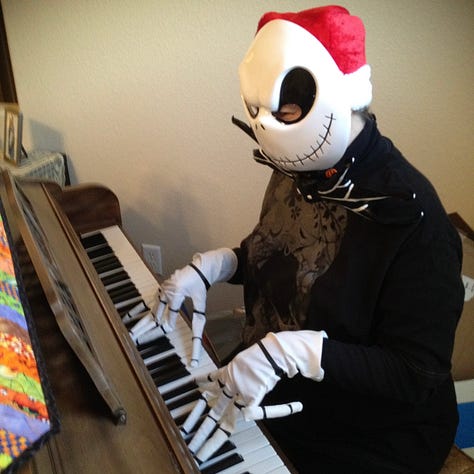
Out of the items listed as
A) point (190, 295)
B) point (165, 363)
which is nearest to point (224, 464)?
point (165, 363)

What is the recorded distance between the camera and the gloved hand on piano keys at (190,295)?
2.86 feet

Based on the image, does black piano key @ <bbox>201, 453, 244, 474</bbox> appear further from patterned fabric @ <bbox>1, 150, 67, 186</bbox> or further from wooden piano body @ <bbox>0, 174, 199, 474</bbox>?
patterned fabric @ <bbox>1, 150, 67, 186</bbox>

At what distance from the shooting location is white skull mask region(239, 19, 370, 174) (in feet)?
1.93

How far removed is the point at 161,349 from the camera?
2.85ft

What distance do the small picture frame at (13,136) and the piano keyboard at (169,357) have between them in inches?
13.7

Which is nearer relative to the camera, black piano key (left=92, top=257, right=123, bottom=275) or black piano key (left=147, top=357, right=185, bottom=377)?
black piano key (left=147, top=357, right=185, bottom=377)

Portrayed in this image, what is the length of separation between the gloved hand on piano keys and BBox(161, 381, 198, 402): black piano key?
0.04 meters

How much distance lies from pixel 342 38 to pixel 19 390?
56 cm

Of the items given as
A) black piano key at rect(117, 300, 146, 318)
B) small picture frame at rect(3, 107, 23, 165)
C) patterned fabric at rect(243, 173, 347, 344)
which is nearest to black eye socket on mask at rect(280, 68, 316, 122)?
patterned fabric at rect(243, 173, 347, 344)

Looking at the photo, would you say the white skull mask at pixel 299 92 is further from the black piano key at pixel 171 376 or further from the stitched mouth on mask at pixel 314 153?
the black piano key at pixel 171 376

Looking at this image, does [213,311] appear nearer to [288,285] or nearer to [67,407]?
[288,285]

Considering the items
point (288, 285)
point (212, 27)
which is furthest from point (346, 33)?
point (212, 27)

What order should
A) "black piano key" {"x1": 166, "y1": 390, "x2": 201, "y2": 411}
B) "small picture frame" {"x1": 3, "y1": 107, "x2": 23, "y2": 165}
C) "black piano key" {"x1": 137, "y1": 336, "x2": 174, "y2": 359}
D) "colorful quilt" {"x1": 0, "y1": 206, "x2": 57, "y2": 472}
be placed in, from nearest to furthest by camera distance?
"colorful quilt" {"x1": 0, "y1": 206, "x2": 57, "y2": 472}, "black piano key" {"x1": 166, "y1": 390, "x2": 201, "y2": 411}, "black piano key" {"x1": 137, "y1": 336, "x2": 174, "y2": 359}, "small picture frame" {"x1": 3, "y1": 107, "x2": 23, "y2": 165}

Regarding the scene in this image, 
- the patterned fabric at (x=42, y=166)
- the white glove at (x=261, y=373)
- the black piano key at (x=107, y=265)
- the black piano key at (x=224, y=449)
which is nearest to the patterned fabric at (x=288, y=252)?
the white glove at (x=261, y=373)
